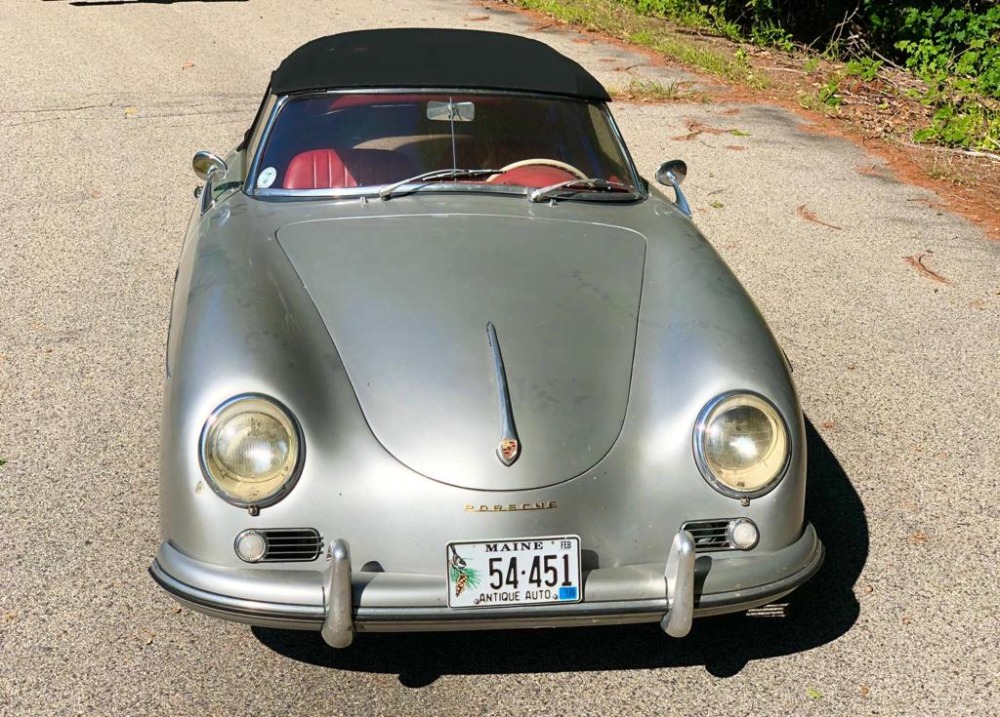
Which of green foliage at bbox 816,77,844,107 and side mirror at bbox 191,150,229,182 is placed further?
green foliage at bbox 816,77,844,107

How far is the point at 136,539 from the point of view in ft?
12.5

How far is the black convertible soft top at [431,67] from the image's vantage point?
4418 millimetres

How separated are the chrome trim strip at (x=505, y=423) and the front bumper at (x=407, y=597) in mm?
349

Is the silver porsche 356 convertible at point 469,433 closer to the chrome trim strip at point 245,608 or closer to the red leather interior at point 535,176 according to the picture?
the chrome trim strip at point 245,608

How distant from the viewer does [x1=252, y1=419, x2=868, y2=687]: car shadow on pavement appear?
3248 mm

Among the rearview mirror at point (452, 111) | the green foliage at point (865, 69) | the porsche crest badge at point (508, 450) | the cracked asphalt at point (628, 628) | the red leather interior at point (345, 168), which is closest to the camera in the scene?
the porsche crest badge at point (508, 450)

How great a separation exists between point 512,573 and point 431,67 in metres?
2.41

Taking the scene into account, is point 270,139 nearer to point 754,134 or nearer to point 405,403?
point 405,403

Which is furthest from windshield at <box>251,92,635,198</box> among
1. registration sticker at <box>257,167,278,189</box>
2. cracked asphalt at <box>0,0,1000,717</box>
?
cracked asphalt at <box>0,0,1000,717</box>

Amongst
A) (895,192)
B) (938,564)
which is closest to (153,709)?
(938,564)

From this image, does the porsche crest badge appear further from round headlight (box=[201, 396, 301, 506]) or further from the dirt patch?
the dirt patch

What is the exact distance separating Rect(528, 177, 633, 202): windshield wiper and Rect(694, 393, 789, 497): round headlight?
4.20 feet

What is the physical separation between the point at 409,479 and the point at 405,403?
24 centimetres

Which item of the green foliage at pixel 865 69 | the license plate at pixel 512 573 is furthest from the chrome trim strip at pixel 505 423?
the green foliage at pixel 865 69
